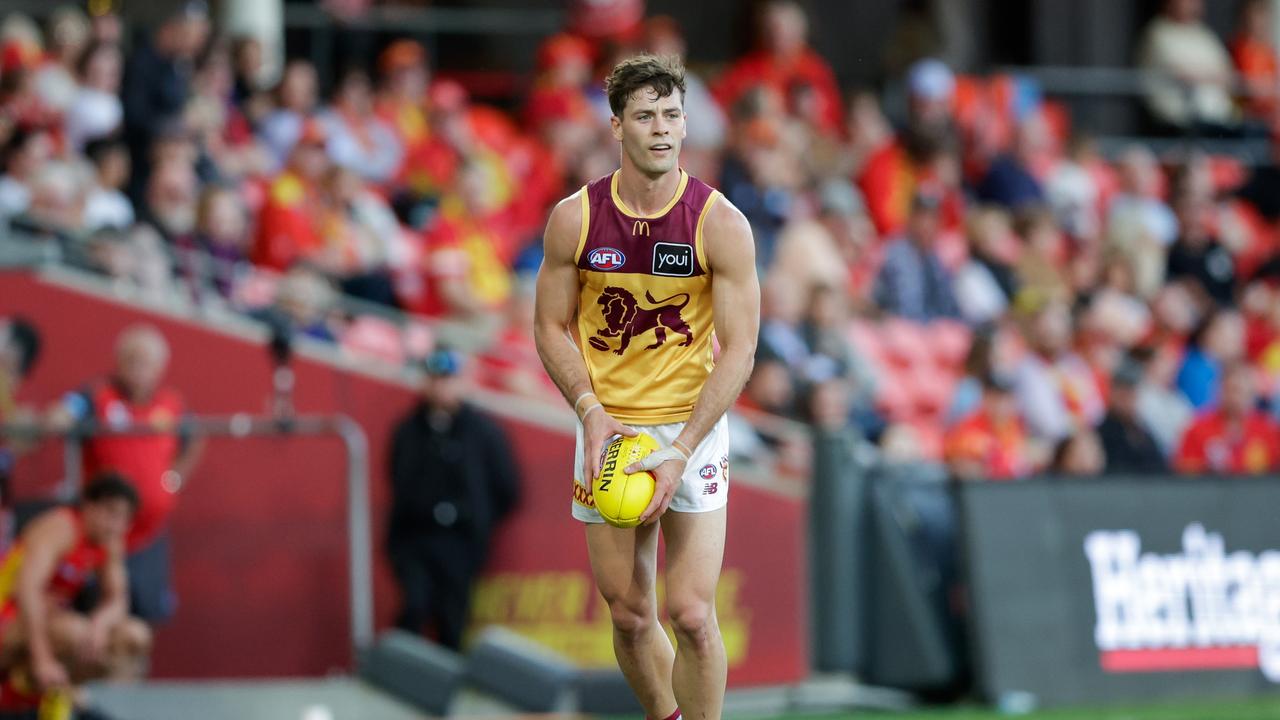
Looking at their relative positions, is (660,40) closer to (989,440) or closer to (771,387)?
(771,387)

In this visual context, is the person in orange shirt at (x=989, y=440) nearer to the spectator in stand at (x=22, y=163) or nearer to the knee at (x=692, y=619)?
the spectator in stand at (x=22, y=163)

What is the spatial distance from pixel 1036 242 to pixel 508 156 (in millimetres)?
4739

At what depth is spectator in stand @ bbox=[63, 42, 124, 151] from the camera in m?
13.9

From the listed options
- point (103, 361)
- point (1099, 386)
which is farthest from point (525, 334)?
point (1099, 386)

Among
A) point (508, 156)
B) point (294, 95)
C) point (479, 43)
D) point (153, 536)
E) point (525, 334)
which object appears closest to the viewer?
point (153, 536)

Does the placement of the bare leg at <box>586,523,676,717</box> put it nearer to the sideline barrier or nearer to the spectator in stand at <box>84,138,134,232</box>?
the sideline barrier

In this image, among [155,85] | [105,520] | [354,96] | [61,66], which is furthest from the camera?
[354,96]

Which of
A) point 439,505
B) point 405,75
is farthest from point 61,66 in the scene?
point 439,505

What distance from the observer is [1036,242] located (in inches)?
687

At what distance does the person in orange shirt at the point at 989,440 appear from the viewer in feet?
45.6

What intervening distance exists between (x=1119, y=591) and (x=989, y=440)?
5.99ft

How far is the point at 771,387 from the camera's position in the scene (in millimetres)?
13469

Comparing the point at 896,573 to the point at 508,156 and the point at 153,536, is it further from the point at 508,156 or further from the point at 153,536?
the point at 508,156

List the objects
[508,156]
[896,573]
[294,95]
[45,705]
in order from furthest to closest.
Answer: [508,156], [294,95], [896,573], [45,705]
